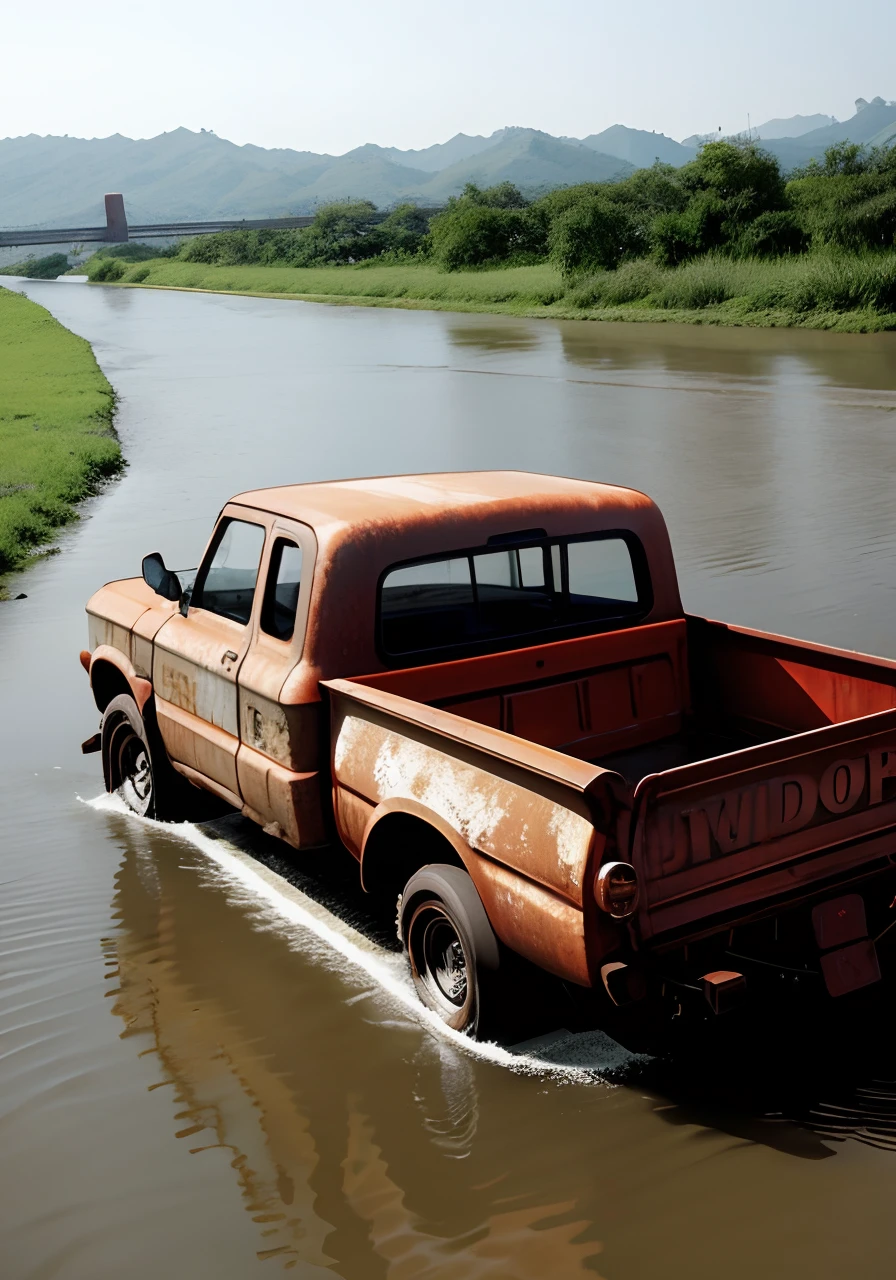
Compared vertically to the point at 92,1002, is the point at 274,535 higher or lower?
higher

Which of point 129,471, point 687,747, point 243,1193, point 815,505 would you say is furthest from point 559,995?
point 129,471

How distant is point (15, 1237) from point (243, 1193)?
625 mm

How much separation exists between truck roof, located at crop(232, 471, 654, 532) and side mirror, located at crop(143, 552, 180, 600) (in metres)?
0.47

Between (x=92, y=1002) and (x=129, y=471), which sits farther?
(x=129, y=471)

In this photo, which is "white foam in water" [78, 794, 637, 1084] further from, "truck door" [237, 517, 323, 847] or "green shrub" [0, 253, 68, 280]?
"green shrub" [0, 253, 68, 280]

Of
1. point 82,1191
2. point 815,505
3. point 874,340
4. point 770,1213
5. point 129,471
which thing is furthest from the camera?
point 874,340

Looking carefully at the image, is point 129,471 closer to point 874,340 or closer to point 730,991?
point 730,991

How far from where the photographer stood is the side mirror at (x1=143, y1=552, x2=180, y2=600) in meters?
6.07

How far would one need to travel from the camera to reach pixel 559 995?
4430 mm

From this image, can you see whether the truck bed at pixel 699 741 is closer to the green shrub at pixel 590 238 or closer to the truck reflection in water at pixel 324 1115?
the truck reflection in water at pixel 324 1115

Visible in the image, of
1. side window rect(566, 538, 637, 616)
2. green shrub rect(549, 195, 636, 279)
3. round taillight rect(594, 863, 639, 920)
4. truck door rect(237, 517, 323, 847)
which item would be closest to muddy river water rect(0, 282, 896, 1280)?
truck door rect(237, 517, 323, 847)

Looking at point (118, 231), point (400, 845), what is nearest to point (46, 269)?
point (118, 231)

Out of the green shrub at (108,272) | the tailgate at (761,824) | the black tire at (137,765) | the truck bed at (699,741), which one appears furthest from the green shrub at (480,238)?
the tailgate at (761,824)

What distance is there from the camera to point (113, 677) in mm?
7129
